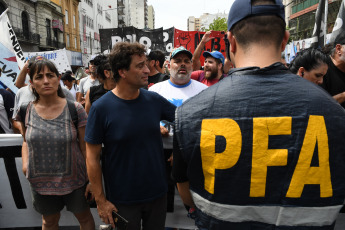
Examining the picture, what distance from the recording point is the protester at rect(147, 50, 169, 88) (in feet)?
15.4

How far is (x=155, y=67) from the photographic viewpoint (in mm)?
5035

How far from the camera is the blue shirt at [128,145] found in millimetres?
2061

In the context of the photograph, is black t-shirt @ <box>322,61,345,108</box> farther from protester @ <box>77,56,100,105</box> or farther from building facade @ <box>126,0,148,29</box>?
building facade @ <box>126,0,148,29</box>

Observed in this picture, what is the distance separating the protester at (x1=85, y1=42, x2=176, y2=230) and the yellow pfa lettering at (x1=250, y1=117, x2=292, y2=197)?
1169 millimetres

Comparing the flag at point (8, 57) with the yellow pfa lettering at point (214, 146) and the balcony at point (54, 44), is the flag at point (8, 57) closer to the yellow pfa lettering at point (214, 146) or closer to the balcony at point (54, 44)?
the yellow pfa lettering at point (214, 146)

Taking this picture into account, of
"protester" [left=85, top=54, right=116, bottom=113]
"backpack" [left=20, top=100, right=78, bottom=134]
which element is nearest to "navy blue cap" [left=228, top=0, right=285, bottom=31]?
"backpack" [left=20, top=100, right=78, bottom=134]

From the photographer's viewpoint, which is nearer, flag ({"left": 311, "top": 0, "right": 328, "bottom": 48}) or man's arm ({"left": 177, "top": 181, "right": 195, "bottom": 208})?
man's arm ({"left": 177, "top": 181, "right": 195, "bottom": 208})

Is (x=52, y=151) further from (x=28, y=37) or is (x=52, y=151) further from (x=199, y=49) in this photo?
(x=28, y=37)

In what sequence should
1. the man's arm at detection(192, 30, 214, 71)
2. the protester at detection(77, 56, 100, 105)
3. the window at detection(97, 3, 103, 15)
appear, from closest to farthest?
1. the man's arm at detection(192, 30, 214, 71)
2. the protester at detection(77, 56, 100, 105)
3. the window at detection(97, 3, 103, 15)

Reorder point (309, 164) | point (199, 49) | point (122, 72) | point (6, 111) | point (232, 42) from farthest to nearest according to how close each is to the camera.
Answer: point (199, 49)
point (6, 111)
point (122, 72)
point (232, 42)
point (309, 164)

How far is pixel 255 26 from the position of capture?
1.12 metres

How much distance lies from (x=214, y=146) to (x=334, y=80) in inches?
103

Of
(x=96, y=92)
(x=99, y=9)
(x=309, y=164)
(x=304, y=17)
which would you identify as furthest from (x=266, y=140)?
(x=99, y=9)

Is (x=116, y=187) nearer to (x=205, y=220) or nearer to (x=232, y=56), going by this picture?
(x=205, y=220)
